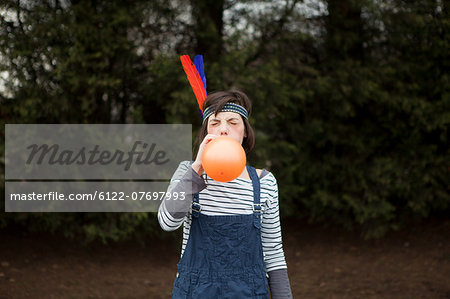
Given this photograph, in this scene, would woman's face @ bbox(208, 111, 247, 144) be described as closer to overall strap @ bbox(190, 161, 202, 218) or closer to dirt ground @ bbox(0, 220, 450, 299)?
overall strap @ bbox(190, 161, 202, 218)

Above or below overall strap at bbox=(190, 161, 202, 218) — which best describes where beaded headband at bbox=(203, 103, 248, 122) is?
above

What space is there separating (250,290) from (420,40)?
198 inches

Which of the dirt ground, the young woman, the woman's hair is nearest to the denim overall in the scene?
the young woman

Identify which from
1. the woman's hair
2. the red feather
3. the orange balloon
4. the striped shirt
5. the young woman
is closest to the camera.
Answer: the orange balloon

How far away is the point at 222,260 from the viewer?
2.07m

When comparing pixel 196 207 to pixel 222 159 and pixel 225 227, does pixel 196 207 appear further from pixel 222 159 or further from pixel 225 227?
pixel 222 159

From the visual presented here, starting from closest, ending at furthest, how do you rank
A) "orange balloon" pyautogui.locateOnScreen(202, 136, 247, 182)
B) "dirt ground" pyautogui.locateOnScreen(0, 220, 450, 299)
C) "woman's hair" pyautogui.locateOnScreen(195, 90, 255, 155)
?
"orange balloon" pyautogui.locateOnScreen(202, 136, 247, 182), "woman's hair" pyautogui.locateOnScreen(195, 90, 255, 155), "dirt ground" pyautogui.locateOnScreen(0, 220, 450, 299)

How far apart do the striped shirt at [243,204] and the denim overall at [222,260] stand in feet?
0.12

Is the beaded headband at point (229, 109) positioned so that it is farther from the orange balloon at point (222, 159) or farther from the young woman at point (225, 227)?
the orange balloon at point (222, 159)

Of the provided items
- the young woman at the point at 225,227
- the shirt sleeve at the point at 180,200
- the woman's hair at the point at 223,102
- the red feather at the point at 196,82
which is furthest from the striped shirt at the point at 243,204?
the red feather at the point at 196,82

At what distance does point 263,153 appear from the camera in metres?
5.29

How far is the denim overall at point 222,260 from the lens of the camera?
6.69ft

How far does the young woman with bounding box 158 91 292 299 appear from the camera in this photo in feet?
6.63

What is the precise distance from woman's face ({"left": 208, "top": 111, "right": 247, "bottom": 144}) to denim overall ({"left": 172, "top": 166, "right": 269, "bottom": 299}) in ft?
1.19
